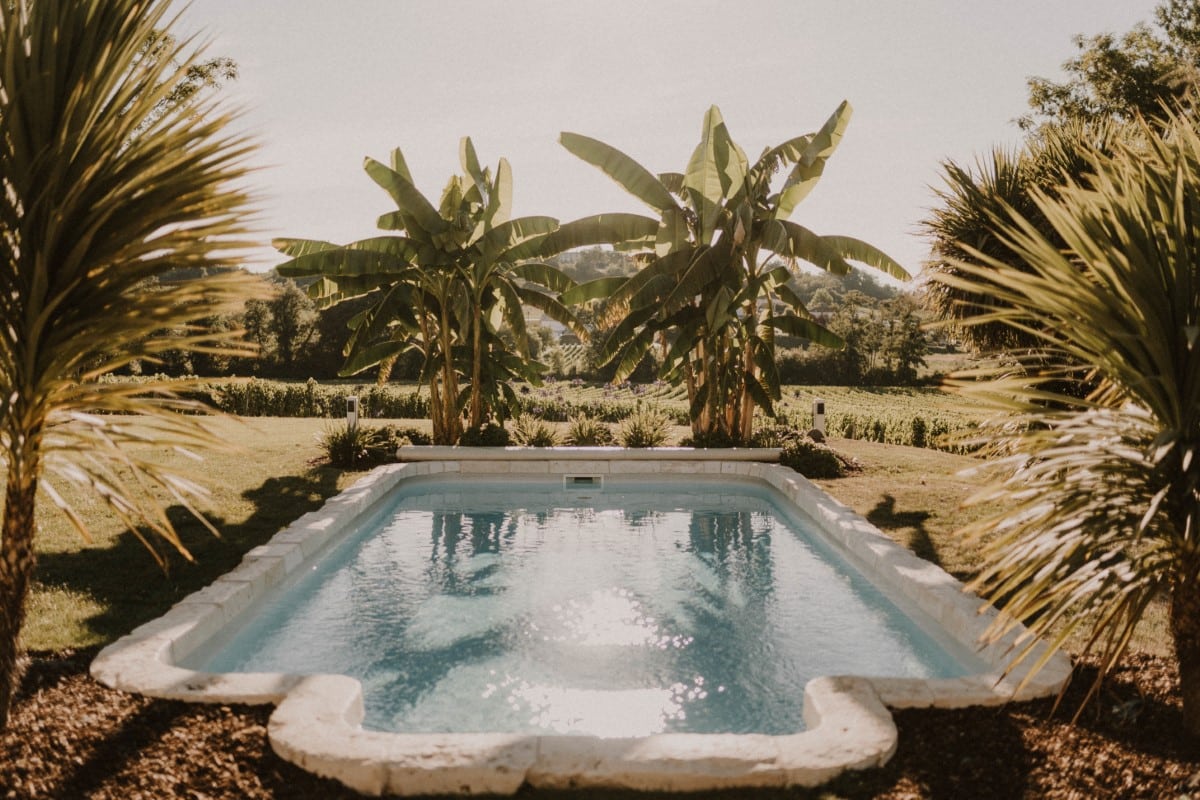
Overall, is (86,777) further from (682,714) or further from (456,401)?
(456,401)

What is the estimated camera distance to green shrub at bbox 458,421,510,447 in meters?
12.1

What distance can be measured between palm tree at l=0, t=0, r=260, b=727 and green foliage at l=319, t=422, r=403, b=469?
846 centimetres

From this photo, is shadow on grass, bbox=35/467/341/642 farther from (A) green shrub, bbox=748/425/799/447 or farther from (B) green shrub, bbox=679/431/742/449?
(A) green shrub, bbox=748/425/799/447

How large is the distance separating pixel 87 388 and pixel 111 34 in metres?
1.31

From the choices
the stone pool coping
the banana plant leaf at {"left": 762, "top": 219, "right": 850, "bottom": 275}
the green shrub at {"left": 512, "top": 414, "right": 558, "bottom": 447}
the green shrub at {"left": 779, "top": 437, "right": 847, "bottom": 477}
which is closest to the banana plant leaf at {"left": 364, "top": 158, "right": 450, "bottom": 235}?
the green shrub at {"left": 512, "top": 414, "right": 558, "bottom": 447}

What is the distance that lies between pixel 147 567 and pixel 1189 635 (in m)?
6.42

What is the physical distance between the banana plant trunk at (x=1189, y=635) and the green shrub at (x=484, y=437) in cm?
970

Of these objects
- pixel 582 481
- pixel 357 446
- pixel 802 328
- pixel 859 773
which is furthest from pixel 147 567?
pixel 802 328

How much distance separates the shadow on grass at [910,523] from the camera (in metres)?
6.80

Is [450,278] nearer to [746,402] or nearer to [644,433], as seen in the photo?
[644,433]

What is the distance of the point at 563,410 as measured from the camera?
19.4 metres

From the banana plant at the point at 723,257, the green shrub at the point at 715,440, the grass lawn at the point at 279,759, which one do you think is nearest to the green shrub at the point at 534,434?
the banana plant at the point at 723,257

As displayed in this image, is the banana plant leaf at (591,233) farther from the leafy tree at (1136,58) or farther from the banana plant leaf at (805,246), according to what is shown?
the leafy tree at (1136,58)

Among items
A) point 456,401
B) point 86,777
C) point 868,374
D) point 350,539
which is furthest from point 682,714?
point 868,374
